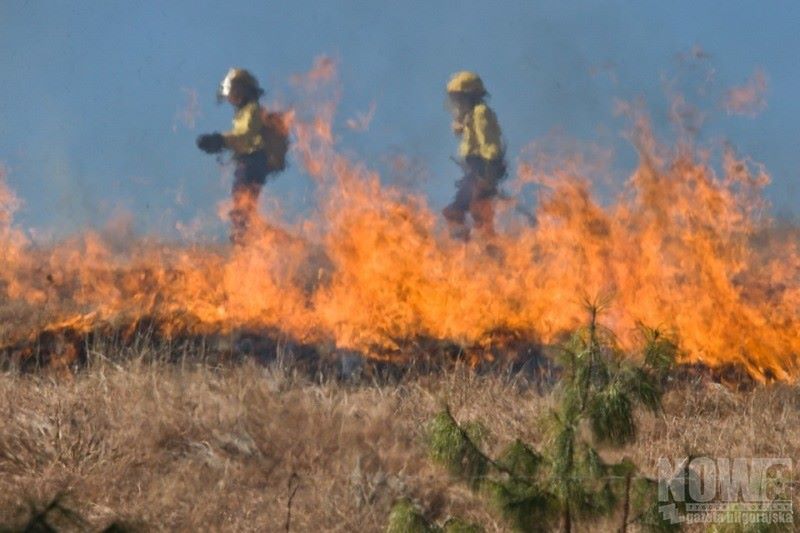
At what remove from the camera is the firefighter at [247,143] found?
41.9 feet

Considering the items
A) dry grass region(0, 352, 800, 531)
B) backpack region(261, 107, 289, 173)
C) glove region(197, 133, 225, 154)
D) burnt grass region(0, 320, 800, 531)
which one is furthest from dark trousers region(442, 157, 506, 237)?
dry grass region(0, 352, 800, 531)

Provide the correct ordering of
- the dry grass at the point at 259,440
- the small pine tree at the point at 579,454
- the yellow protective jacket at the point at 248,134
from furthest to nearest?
the yellow protective jacket at the point at 248,134 < the dry grass at the point at 259,440 < the small pine tree at the point at 579,454

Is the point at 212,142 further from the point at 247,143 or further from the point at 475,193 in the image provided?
the point at 475,193

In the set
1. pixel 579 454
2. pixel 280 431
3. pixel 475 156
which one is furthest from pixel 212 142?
pixel 579 454

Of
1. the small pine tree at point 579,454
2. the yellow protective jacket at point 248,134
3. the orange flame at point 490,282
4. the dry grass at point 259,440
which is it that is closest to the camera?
the small pine tree at point 579,454

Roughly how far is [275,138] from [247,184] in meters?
0.70

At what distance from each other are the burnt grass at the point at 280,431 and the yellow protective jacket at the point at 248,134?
5.02m

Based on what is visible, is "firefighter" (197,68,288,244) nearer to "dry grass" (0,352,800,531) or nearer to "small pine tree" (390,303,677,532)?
"dry grass" (0,352,800,531)

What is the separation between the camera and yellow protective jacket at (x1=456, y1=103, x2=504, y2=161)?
508 inches

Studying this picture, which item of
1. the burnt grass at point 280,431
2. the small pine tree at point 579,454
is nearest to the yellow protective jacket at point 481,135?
the burnt grass at point 280,431

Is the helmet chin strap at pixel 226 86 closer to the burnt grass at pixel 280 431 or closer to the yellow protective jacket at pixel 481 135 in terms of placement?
the yellow protective jacket at pixel 481 135

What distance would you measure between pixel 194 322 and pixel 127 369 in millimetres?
2012

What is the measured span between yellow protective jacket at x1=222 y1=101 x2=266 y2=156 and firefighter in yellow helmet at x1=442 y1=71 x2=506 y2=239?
2.57 meters

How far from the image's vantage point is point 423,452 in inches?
Answer: 234
